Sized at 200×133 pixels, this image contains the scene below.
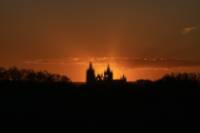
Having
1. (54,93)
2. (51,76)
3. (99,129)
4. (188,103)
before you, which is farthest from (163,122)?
(51,76)

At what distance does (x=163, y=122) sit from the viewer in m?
78.6

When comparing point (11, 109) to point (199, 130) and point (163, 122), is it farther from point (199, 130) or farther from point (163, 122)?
point (199, 130)

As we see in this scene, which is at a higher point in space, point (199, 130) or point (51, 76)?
point (51, 76)

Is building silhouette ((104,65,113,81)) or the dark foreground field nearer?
the dark foreground field

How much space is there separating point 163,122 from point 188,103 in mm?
17397

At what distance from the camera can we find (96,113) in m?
89.6

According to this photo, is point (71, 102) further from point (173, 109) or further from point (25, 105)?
point (173, 109)

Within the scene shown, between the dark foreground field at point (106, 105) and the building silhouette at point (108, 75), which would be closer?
the dark foreground field at point (106, 105)

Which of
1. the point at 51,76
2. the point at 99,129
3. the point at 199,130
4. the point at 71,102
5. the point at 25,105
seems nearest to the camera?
the point at 199,130

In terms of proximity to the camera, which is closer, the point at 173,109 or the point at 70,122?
the point at 70,122

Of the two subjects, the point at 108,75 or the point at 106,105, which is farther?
the point at 108,75

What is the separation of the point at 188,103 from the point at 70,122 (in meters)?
25.1

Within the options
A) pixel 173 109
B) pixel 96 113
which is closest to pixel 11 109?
pixel 96 113

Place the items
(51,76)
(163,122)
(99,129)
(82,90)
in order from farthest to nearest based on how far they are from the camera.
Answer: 1. (51,76)
2. (82,90)
3. (163,122)
4. (99,129)
